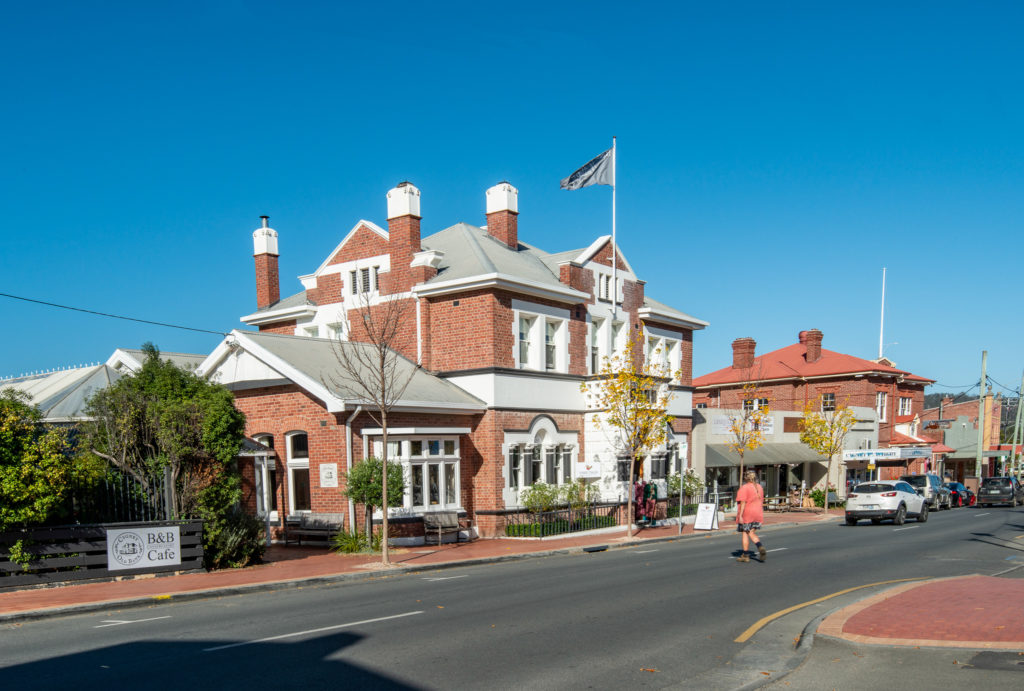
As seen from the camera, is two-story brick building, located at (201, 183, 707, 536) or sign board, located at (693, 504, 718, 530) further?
sign board, located at (693, 504, 718, 530)

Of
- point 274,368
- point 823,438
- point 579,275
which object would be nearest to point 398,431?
point 274,368

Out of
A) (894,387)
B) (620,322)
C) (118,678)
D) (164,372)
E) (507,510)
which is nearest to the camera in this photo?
(118,678)

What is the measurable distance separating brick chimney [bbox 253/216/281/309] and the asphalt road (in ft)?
60.0

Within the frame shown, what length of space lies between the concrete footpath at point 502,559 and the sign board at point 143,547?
301 millimetres

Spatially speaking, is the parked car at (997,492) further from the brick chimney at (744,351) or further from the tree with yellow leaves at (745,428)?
the tree with yellow leaves at (745,428)

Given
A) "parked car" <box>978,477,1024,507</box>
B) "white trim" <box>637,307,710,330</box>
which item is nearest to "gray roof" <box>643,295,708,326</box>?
"white trim" <box>637,307,710,330</box>

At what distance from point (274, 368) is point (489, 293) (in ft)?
21.5

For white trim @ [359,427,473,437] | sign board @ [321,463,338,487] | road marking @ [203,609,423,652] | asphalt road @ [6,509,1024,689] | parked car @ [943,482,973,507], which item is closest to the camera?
asphalt road @ [6,509,1024,689]

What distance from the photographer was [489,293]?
24.5 m

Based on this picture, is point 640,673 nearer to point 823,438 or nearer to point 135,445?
point 135,445

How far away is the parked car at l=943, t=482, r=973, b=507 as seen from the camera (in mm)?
42731

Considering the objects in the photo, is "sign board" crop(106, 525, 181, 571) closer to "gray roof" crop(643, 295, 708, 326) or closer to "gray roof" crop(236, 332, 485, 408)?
"gray roof" crop(236, 332, 485, 408)

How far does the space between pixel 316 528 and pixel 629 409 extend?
9.84m

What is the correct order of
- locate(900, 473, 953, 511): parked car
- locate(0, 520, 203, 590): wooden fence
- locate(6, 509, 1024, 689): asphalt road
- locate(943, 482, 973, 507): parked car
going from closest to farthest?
locate(6, 509, 1024, 689): asphalt road
locate(0, 520, 203, 590): wooden fence
locate(900, 473, 953, 511): parked car
locate(943, 482, 973, 507): parked car
